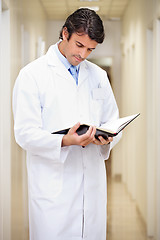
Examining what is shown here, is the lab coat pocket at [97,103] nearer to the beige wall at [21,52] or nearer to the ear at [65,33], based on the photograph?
the ear at [65,33]

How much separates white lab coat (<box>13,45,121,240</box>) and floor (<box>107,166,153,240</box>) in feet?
5.05

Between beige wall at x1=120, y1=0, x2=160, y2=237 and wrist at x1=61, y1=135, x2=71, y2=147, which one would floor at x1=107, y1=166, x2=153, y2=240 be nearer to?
beige wall at x1=120, y1=0, x2=160, y2=237

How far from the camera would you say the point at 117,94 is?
458cm

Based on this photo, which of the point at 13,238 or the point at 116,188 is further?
the point at 116,188

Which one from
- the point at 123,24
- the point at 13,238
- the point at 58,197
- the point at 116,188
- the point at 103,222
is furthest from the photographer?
the point at 116,188

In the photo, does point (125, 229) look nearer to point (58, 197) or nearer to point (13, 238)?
point (13, 238)

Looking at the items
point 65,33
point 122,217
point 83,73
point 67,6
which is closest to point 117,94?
point 67,6

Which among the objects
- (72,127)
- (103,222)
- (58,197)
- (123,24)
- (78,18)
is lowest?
(103,222)

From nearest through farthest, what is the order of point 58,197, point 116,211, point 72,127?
point 72,127, point 58,197, point 116,211

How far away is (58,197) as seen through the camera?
1710 mm

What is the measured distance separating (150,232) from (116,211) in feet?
2.12

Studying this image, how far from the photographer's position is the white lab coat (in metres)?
1.64

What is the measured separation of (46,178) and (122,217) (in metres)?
2.27

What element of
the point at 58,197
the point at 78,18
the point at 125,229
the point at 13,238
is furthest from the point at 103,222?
the point at 125,229
